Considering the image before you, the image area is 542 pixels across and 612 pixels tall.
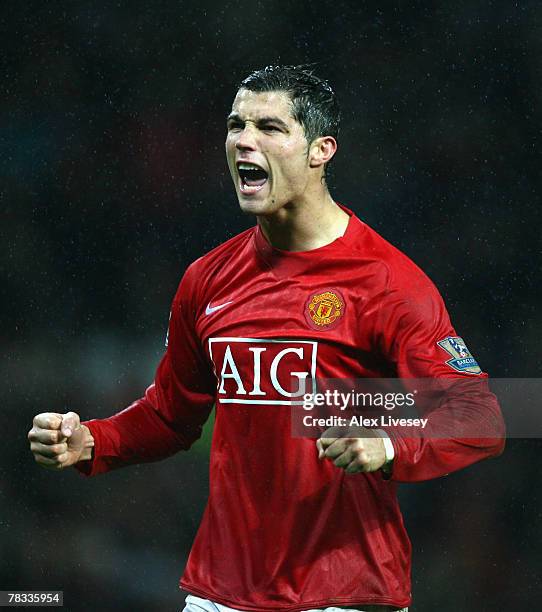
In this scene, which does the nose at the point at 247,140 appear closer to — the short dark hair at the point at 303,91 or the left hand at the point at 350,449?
the short dark hair at the point at 303,91

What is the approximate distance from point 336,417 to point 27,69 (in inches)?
133

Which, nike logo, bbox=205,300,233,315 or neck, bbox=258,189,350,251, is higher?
neck, bbox=258,189,350,251

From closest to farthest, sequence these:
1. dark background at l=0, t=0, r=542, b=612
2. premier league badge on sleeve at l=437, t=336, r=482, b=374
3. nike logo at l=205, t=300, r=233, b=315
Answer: premier league badge on sleeve at l=437, t=336, r=482, b=374
nike logo at l=205, t=300, r=233, b=315
dark background at l=0, t=0, r=542, b=612

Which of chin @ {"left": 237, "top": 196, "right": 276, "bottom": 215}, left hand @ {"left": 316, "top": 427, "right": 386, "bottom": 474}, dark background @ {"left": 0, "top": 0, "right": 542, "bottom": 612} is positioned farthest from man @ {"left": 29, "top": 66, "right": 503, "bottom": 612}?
dark background @ {"left": 0, "top": 0, "right": 542, "bottom": 612}

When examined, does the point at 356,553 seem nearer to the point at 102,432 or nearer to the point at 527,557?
the point at 102,432

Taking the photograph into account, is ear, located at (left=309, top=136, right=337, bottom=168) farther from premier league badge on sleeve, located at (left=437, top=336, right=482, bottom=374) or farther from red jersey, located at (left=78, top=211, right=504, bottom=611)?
premier league badge on sleeve, located at (left=437, top=336, right=482, bottom=374)

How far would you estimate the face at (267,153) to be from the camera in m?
3.11

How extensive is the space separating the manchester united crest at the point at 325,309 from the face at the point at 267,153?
27cm

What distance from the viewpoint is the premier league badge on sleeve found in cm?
298

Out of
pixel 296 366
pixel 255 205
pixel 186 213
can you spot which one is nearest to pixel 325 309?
pixel 296 366

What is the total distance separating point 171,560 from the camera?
17.7 ft

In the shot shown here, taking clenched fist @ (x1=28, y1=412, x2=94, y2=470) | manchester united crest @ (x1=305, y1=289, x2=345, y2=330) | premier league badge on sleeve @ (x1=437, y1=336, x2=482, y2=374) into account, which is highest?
manchester united crest @ (x1=305, y1=289, x2=345, y2=330)

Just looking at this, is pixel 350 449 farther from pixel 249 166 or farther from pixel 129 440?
pixel 129 440

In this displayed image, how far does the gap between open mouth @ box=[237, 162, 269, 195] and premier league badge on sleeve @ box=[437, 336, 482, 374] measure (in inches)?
24.9
